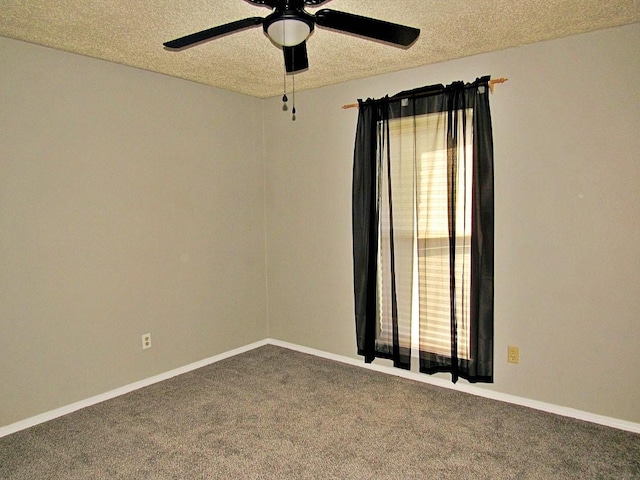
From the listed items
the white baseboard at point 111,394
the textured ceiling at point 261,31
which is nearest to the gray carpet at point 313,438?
Result: the white baseboard at point 111,394

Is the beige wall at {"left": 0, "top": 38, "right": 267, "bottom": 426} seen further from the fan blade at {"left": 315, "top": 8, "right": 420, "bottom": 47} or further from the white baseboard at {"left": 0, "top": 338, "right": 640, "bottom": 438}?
the fan blade at {"left": 315, "top": 8, "right": 420, "bottom": 47}

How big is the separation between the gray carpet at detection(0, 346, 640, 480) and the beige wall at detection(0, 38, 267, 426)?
38 centimetres

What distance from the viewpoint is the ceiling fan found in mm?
1796

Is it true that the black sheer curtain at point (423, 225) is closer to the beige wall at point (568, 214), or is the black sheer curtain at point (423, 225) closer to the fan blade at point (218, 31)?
the beige wall at point (568, 214)

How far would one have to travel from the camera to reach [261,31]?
2.56 m

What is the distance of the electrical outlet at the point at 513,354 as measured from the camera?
118 inches

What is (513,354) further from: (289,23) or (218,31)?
(218,31)

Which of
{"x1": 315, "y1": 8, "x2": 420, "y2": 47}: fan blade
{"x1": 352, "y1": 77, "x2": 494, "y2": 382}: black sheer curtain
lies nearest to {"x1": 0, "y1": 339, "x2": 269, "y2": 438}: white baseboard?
{"x1": 352, "y1": 77, "x2": 494, "y2": 382}: black sheer curtain

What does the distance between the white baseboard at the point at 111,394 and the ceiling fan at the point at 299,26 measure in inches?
95.5

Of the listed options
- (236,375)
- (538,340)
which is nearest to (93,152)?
(236,375)

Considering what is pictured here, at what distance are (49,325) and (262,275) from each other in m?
1.91

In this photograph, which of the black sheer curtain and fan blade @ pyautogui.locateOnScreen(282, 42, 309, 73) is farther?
the black sheer curtain

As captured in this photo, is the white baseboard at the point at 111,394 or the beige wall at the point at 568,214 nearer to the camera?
the beige wall at the point at 568,214

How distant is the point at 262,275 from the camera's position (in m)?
4.36
